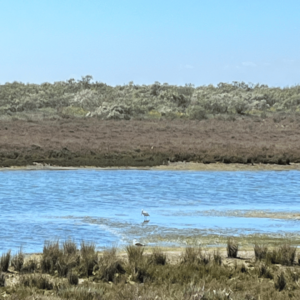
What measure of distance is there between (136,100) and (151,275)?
2969 inches

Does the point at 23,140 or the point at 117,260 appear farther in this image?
the point at 23,140

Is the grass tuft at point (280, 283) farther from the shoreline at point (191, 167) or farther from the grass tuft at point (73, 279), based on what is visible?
the shoreline at point (191, 167)

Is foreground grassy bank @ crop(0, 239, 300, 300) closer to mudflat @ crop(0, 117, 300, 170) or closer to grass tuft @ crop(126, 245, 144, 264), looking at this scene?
grass tuft @ crop(126, 245, 144, 264)

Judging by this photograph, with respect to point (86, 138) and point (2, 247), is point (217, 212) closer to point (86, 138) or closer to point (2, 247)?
point (2, 247)

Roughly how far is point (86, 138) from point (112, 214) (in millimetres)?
26751

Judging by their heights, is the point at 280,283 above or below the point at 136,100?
below

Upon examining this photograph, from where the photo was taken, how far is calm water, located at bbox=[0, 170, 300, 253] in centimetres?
1672

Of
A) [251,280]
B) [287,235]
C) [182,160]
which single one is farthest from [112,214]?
[182,160]

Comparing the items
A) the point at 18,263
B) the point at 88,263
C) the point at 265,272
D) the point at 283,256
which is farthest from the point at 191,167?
the point at 18,263

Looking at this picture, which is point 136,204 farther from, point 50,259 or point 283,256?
point 50,259

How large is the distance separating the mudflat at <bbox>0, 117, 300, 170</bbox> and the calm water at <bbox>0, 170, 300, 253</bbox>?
2.95 m

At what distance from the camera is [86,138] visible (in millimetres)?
46938

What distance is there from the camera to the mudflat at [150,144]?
3734cm

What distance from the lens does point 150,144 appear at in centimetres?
4409
